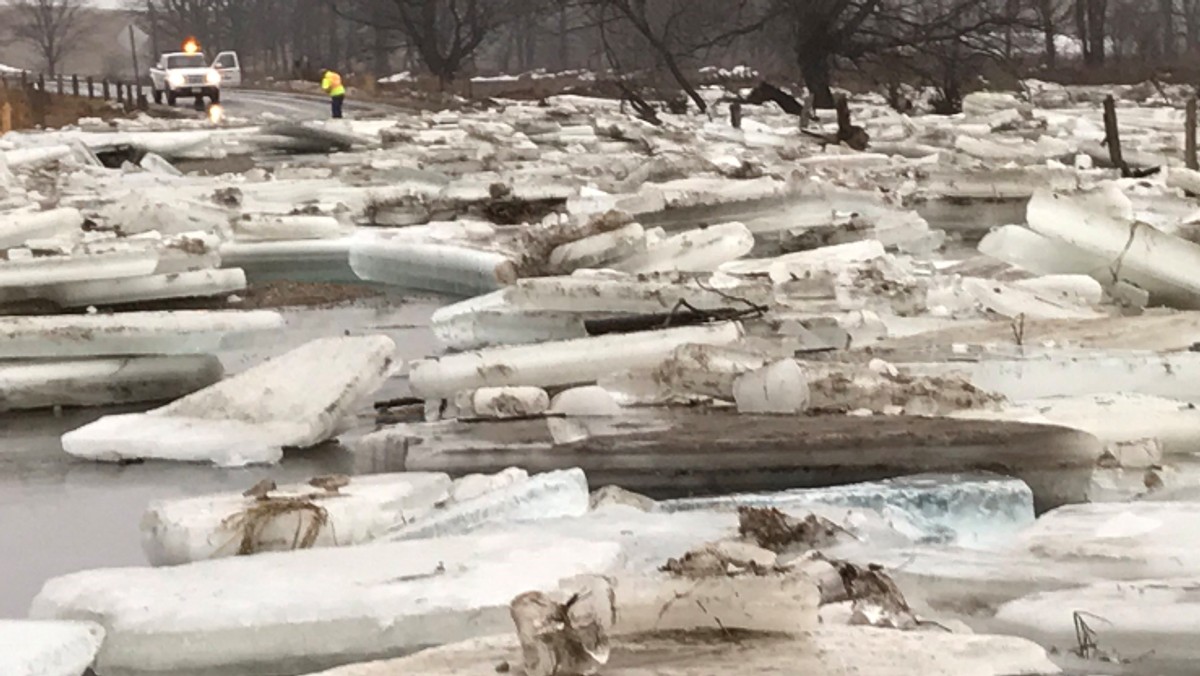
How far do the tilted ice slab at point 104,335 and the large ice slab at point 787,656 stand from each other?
2.48 m

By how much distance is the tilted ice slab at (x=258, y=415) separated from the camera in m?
3.20

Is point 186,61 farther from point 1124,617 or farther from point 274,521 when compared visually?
point 1124,617

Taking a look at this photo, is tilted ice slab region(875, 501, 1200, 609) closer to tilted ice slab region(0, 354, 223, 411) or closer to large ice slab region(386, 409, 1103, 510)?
large ice slab region(386, 409, 1103, 510)

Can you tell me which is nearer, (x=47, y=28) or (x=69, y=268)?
(x=69, y=268)

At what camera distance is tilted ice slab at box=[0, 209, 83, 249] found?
599 cm

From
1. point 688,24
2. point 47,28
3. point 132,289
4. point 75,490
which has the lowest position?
point 75,490

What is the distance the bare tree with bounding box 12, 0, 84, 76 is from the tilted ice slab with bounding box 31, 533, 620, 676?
62422mm

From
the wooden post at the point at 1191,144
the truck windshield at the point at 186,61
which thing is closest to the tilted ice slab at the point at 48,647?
the wooden post at the point at 1191,144

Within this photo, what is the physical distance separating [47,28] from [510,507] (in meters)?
66.3

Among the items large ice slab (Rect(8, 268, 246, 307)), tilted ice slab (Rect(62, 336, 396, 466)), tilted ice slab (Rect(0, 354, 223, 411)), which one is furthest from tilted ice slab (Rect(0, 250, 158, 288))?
tilted ice slab (Rect(62, 336, 396, 466))

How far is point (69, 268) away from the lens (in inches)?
193

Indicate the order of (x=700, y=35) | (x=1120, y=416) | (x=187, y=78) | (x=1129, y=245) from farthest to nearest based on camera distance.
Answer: (x=187, y=78)
(x=700, y=35)
(x=1129, y=245)
(x=1120, y=416)

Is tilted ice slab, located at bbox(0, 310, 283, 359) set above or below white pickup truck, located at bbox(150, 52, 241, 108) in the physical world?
below

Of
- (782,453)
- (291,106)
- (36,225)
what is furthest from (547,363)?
(291,106)
